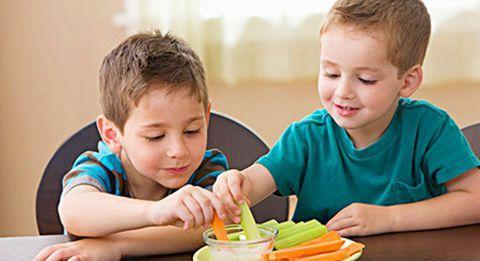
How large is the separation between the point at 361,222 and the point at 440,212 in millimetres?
153

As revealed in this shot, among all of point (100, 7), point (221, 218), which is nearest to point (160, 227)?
point (221, 218)

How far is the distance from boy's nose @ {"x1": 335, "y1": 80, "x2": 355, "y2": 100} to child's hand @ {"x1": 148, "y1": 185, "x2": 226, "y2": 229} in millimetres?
394

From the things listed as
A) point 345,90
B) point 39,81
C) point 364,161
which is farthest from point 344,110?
point 39,81

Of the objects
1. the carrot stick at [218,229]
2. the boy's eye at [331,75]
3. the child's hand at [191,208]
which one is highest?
the boy's eye at [331,75]

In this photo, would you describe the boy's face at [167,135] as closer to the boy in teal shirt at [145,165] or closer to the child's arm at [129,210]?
the boy in teal shirt at [145,165]

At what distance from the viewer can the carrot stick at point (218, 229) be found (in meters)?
1.09

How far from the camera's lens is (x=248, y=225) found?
1.10 m

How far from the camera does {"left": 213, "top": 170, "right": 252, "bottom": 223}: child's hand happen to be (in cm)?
113

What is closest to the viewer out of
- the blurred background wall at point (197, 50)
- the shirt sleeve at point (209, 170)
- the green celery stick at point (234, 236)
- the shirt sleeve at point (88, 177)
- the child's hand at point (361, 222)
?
the green celery stick at point (234, 236)

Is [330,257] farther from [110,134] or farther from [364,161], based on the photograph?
[110,134]

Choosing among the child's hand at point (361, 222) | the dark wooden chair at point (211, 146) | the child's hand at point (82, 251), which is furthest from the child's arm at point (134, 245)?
the dark wooden chair at point (211, 146)

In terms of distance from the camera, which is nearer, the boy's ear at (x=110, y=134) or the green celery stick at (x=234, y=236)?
the green celery stick at (x=234, y=236)

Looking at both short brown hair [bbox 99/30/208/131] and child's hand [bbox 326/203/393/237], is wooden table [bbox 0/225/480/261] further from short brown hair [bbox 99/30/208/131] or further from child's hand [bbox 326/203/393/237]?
short brown hair [bbox 99/30/208/131]

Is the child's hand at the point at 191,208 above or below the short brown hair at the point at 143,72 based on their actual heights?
below
